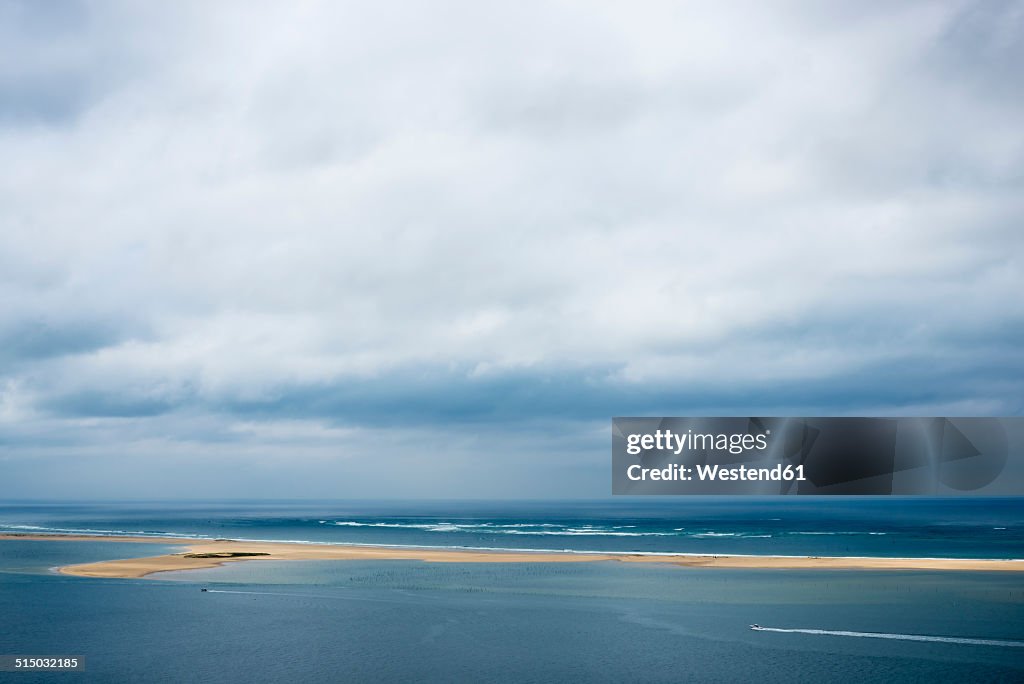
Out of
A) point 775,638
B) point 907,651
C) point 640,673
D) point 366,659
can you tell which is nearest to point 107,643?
point 366,659

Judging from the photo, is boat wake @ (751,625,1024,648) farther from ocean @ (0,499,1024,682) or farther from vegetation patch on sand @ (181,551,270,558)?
vegetation patch on sand @ (181,551,270,558)

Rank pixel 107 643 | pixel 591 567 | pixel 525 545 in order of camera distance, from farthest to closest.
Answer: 1. pixel 525 545
2. pixel 591 567
3. pixel 107 643

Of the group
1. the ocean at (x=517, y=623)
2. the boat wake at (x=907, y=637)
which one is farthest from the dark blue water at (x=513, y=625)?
the boat wake at (x=907, y=637)

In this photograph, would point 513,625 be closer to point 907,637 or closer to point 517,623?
point 517,623

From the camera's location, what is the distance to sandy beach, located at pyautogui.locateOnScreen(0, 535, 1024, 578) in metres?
67.7

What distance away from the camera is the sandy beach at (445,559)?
2665 inches

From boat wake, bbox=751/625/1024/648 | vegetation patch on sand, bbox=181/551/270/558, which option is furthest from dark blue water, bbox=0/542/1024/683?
vegetation patch on sand, bbox=181/551/270/558

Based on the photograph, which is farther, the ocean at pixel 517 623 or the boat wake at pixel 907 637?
the boat wake at pixel 907 637

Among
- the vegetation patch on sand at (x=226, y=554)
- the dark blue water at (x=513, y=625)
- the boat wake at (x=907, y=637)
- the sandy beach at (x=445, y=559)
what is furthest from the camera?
the vegetation patch on sand at (x=226, y=554)

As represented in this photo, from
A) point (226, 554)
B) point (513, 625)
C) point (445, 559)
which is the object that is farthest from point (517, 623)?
point (226, 554)

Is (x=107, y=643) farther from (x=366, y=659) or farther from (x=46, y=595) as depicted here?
(x=46, y=595)

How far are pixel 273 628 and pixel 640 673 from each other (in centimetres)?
1796

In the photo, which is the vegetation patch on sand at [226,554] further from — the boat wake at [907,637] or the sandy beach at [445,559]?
the boat wake at [907,637]

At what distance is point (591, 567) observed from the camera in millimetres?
69125
